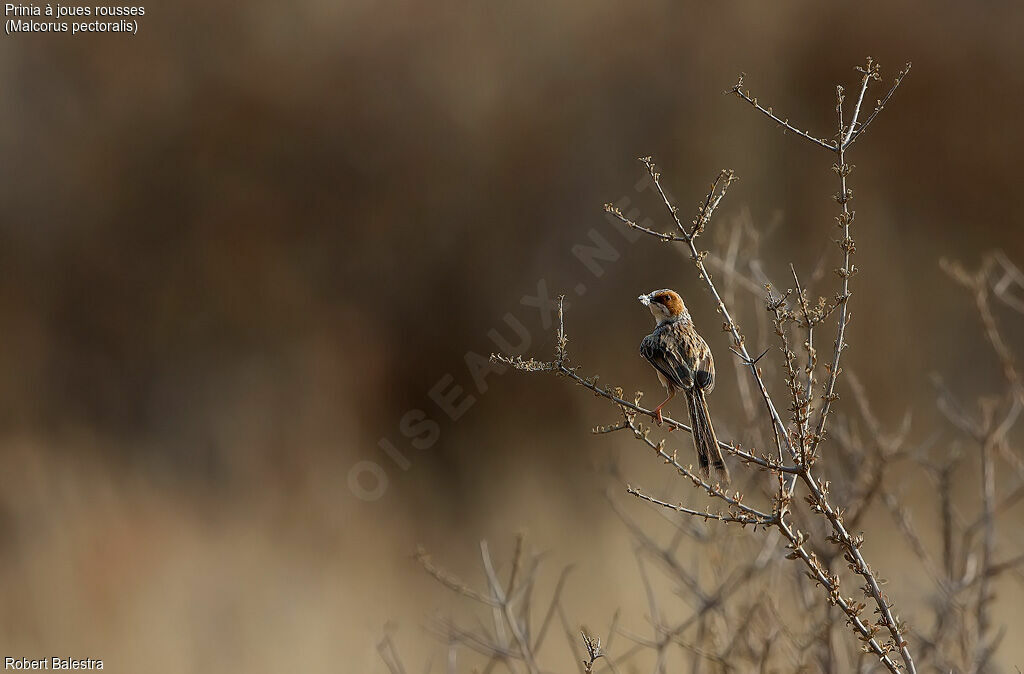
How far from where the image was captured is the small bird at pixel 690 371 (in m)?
2.52

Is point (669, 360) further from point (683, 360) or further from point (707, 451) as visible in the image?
point (707, 451)

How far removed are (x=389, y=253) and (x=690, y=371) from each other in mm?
4560

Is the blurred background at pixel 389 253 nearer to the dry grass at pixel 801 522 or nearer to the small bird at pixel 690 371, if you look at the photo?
the dry grass at pixel 801 522

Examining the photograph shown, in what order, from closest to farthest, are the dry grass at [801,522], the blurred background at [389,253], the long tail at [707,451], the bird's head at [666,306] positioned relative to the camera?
the dry grass at [801,522] → the long tail at [707,451] → the bird's head at [666,306] → the blurred background at [389,253]

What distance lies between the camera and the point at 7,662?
5457 mm

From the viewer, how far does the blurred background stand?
6133 millimetres

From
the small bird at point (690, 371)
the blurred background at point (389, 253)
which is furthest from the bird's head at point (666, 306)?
the blurred background at point (389, 253)

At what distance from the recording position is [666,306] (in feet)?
10.3

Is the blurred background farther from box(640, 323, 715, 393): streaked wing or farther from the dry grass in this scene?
box(640, 323, 715, 393): streaked wing

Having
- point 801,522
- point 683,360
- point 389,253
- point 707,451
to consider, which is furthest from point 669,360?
point 389,253

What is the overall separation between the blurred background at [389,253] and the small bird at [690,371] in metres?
3.03

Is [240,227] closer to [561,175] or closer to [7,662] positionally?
[561,175]

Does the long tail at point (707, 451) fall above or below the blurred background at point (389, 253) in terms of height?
below

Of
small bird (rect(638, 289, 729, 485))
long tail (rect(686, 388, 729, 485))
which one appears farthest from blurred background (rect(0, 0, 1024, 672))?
long tail (rect(686, 388, 729, 485))
